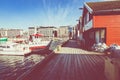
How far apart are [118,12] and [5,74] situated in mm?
12656

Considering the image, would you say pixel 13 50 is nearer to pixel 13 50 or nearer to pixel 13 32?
pixel 13 50

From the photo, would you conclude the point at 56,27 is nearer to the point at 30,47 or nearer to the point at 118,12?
the point at 30,47

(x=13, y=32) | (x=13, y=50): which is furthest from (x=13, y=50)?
(x=13, y=32)

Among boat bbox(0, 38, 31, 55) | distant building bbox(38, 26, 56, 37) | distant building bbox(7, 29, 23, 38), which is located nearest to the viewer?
boat bbox(0, 38, 31, 55)

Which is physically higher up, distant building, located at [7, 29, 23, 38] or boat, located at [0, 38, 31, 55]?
distant building, located at [7, 29, 23, 38]

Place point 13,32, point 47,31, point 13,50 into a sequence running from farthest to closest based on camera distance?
point 13,32, point 47,31, point 13,50

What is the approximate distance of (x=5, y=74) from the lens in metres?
16.0

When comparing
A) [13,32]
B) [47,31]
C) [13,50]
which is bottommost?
[13,50]

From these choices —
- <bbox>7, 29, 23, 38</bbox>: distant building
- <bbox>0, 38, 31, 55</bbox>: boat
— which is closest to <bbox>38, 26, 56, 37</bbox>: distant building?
<bbox>7, 29, 23, 38</bbox>: distant building

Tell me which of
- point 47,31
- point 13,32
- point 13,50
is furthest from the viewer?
point 13,32

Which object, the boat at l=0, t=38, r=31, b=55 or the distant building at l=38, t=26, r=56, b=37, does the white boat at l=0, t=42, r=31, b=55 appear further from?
the distant building at l=38, t=26, r=56, b=37

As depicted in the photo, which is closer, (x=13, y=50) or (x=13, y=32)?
(x=13, y=50)

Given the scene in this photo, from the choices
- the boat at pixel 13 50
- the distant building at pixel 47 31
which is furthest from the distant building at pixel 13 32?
the boat at pixel 13 50

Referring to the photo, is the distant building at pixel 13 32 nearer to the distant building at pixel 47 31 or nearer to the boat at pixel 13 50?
the distant building at pixel 47 31
